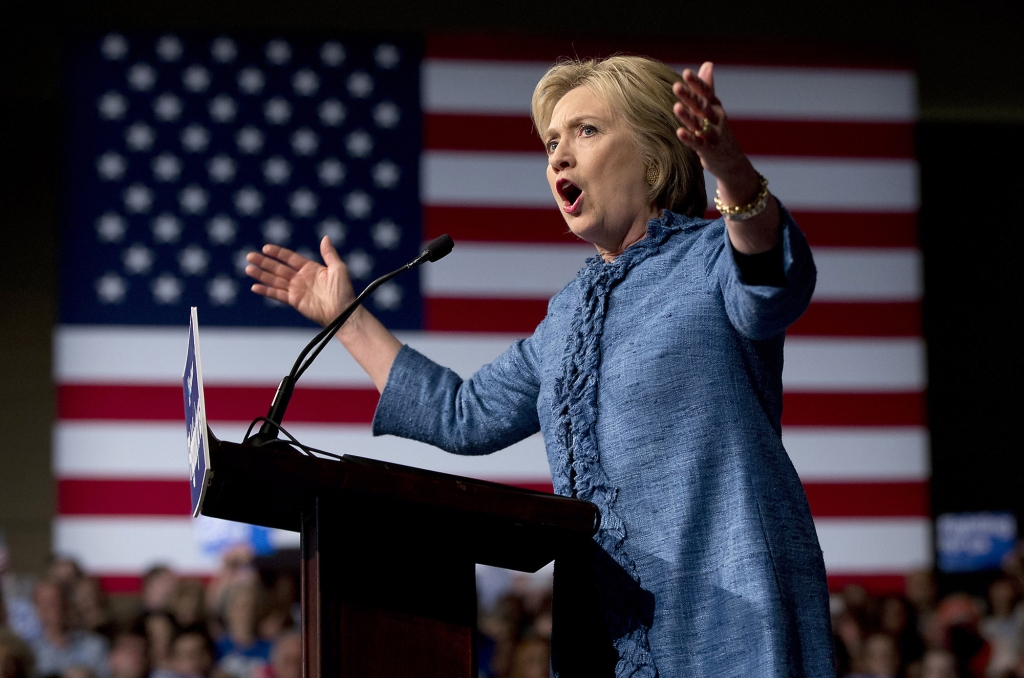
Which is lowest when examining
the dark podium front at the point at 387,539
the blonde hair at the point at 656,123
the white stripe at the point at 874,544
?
the white stripe at the point at 874,544

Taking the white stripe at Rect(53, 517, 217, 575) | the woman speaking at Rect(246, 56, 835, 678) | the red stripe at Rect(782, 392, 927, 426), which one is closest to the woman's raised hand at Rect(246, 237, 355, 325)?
the woman speaking at Rect(246, 56, 835, 678)

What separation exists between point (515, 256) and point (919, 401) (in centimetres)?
235

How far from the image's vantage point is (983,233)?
30.2ft

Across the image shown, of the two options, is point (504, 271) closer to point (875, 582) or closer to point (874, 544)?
point (874, 544)

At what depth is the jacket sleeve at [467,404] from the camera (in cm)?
146

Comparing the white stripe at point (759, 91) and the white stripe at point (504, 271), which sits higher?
the white stripe at point (759, 91)

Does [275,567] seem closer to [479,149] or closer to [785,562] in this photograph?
[479,149]

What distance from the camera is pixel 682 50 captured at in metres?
6.55

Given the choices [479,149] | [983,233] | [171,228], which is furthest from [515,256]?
[983,233]

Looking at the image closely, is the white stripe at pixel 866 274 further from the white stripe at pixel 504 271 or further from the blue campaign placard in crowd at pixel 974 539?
the blue campaign placard in crowd at pixel 974 539

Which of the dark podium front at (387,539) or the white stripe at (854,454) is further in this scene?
the white stripe at (854,454)

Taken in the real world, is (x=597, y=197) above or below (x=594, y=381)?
above

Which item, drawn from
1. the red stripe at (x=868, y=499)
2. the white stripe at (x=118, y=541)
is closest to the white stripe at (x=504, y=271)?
the red stripe at (x=868, y=499)

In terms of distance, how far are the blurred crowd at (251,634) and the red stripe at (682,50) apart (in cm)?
293
